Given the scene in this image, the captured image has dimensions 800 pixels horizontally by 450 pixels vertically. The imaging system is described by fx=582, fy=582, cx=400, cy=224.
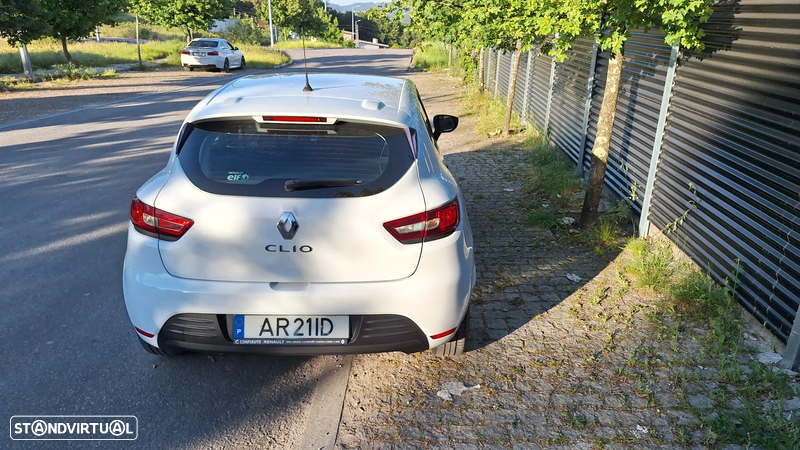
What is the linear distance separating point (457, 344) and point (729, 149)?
2.55m

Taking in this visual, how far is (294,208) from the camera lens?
9.34ft

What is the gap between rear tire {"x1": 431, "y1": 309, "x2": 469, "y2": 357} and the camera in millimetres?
3463

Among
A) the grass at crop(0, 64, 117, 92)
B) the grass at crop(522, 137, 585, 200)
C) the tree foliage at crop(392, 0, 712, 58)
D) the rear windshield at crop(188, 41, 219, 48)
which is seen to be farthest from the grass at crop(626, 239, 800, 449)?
the rear windshield at crop(188, 41, 219, 48)

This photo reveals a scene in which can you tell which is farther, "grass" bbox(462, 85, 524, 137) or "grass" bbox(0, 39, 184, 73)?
"grass" bbox(0, 39, 184, 73)

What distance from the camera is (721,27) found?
4.47 m

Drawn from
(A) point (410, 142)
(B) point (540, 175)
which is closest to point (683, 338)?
(A) point (410, 142)

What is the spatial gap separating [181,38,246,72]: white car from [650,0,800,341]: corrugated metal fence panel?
84.9 feet

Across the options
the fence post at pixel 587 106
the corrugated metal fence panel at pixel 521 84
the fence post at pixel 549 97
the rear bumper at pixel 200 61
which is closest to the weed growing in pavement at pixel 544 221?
the fence post at pixel 587 106

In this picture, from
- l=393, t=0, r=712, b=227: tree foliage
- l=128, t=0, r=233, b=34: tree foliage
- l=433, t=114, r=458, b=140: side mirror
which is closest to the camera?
l=393, t=0, r=712, b=227: tree foliage

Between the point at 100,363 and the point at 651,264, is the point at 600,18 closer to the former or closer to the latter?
the point at 651,264

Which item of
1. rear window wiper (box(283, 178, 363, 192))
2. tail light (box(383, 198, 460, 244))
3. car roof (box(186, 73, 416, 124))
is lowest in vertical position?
tail light (box(383, 198, 460, 244))

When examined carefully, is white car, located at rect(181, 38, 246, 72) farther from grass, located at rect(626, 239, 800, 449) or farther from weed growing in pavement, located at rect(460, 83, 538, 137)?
grass, located at rect(626, 239, 800, 449)

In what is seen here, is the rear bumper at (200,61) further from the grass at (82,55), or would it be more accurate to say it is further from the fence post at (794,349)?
the fence post at (794,349)

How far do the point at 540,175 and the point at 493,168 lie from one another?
999mm
